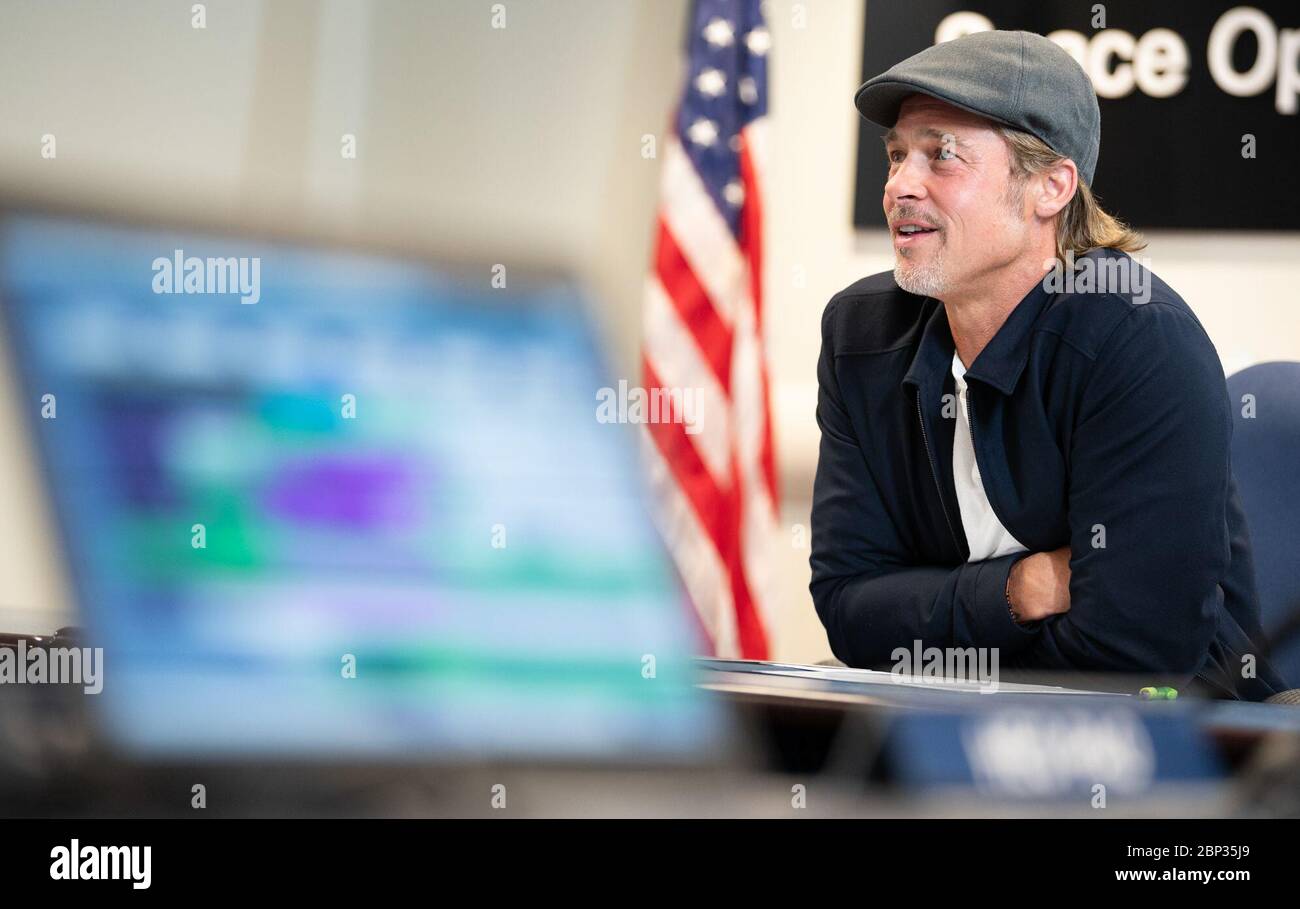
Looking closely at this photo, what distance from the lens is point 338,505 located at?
0.43 m

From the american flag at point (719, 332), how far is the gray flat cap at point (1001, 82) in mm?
1379

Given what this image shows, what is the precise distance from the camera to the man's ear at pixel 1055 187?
47.6 inches

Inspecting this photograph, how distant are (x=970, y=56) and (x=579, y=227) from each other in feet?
5.25

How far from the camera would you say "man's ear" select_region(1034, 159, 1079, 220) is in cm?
121

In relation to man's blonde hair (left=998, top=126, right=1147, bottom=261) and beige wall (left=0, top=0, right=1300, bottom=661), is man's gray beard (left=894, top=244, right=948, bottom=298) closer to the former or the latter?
man's blonde hair (left=998, top=126, right=1147, bottom=261)

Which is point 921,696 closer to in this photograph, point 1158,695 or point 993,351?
point 1158,695

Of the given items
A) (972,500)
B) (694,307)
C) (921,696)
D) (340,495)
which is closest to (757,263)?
(694,307)

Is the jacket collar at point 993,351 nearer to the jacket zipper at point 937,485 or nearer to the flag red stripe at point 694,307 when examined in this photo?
the jacket zipper at point 937,485

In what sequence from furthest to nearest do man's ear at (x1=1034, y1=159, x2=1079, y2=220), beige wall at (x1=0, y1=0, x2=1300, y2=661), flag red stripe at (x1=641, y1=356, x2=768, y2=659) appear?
flag red stripe at (x1=641, y1=356, x2=768, y2=659), man's ear at (x1=1034, y1=159, x2=1079, y2=220), beige wall at (x1=0, y1=0, x2=1300, y2=661)

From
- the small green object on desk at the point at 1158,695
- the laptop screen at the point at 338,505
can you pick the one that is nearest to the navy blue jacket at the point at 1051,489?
the small green object on desk at the point at 1158,695

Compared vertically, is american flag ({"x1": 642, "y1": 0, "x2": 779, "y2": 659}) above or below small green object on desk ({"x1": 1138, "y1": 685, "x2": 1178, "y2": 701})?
above

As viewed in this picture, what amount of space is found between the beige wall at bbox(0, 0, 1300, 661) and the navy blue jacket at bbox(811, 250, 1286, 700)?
41cm

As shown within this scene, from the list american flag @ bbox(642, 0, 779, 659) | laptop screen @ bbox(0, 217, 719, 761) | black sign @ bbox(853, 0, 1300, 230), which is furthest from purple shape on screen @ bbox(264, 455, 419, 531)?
black sign @ bbox(853, 0, 1300, 230)
